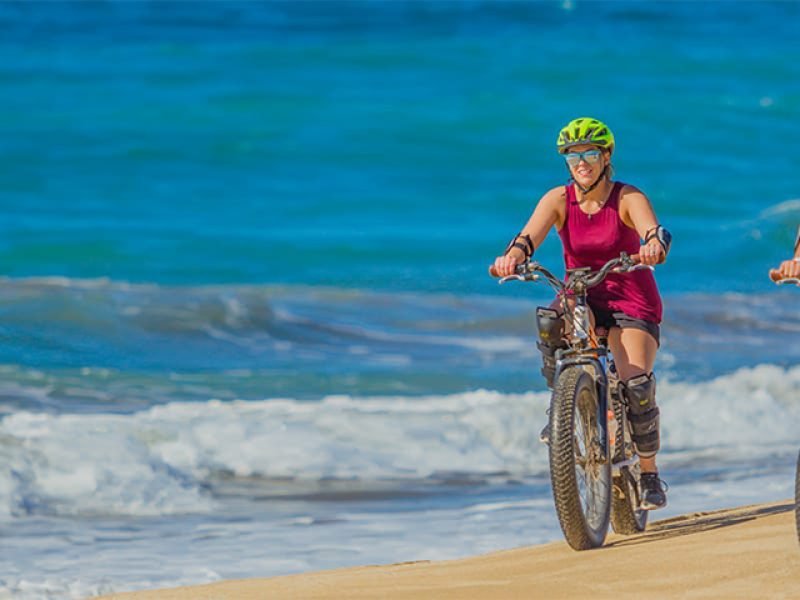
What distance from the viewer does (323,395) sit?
1205 cm

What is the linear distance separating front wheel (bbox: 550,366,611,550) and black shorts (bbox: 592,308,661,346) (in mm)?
414

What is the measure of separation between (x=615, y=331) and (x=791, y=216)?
1749cm

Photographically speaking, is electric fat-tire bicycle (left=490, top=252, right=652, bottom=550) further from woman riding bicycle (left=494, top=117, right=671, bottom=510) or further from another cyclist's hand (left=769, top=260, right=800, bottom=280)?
another cyclist's hand (left=769, top=260, right=800, bottom=280)

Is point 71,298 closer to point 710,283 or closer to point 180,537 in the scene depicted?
point 710,283

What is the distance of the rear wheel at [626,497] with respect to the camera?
6.55 metres

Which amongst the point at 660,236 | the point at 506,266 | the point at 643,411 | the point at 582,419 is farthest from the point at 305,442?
the point at 660,236

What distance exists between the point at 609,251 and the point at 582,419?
27.3 inches

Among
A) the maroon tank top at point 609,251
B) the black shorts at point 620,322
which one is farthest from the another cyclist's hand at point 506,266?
the black shorts at point 620,322

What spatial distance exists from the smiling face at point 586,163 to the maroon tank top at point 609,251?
11 centimetres

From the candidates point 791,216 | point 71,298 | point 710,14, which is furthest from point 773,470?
point 710,14

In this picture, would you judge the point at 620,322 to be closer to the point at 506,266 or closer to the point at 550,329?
the point at 550,329

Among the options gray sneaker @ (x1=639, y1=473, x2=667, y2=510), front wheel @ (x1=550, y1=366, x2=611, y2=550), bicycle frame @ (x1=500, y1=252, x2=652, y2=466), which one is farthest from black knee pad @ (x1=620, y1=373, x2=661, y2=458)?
front wheel @ (x1=550, y1=366, x2=611, y2=550)

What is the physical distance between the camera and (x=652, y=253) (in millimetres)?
6004

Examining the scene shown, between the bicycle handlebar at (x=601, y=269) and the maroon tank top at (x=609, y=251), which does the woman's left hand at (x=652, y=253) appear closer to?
the bicycle handlebar at (x=601, y=269)
